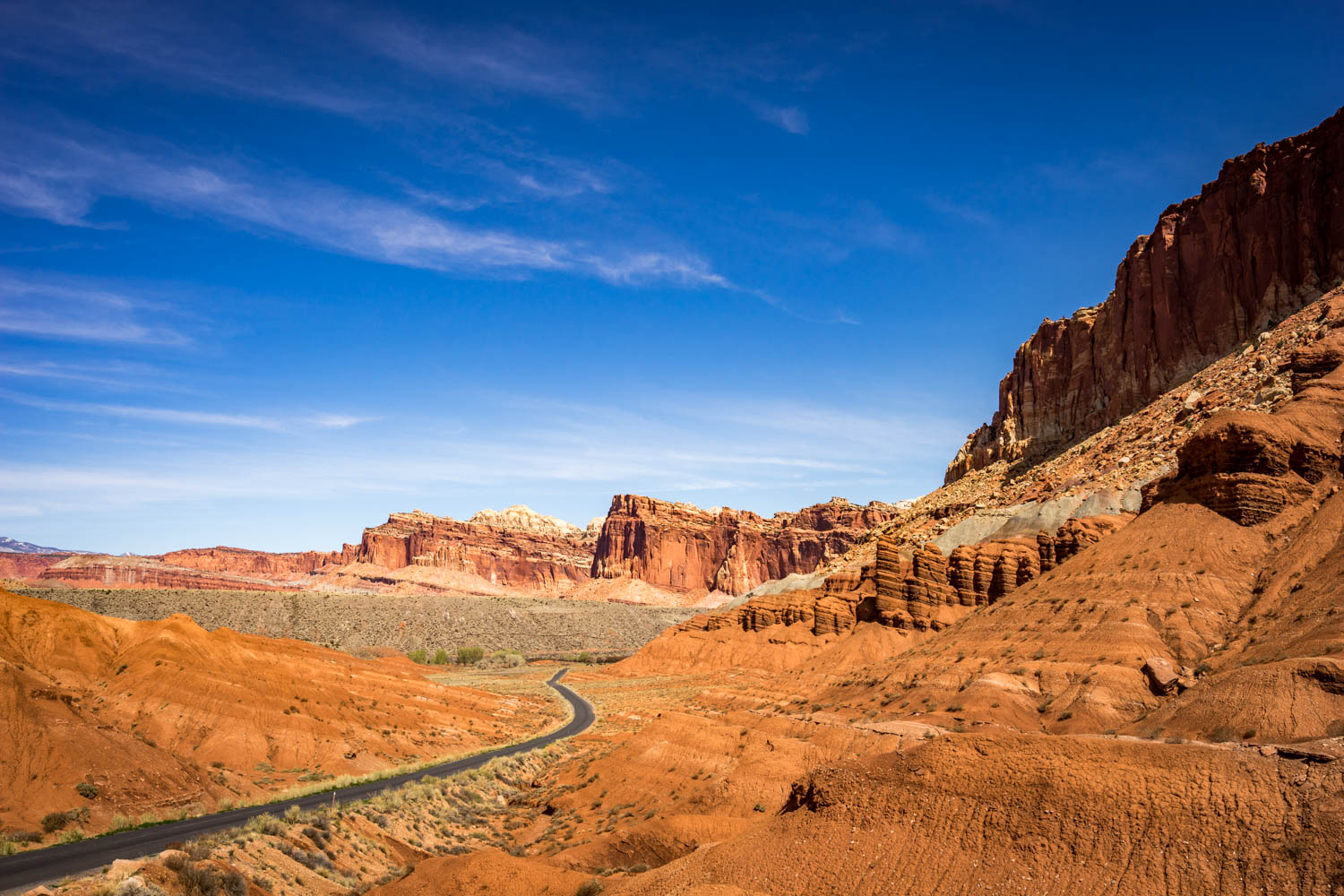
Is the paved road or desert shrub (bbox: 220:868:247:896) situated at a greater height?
desert shrub (bbox: 220:868:247:896)

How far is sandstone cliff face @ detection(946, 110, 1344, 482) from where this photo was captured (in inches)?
2589

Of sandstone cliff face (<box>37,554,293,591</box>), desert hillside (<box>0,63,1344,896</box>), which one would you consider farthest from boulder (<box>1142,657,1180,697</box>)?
sandstone cliff face (<box>37,554,293,591</box>)

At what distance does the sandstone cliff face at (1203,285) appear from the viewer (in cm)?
6575

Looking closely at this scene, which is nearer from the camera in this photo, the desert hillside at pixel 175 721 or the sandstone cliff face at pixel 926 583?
the desert hillside at pixel 175 721

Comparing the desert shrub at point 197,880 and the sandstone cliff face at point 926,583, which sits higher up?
the sandstone cliff face at point 926,583

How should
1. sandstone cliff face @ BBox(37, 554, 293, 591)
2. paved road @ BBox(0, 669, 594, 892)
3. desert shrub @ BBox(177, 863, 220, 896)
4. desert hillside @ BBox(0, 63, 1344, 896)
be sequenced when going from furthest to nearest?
1. sandstone cliff face @ BBox(37, 554, 293, 591)
2. paved road @ BBox(0, 669, 594, 892)
3. desert shrub @ BBox(177, 863, 220, 896)
4. desert hillside @ BBox(0, 63, 1344, 896)

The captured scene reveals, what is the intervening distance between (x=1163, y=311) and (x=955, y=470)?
45.0 metres

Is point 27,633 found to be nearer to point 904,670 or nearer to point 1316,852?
point 904,670

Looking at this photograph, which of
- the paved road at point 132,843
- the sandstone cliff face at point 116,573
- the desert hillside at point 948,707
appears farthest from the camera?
the sandstone cliff face at point 116,573

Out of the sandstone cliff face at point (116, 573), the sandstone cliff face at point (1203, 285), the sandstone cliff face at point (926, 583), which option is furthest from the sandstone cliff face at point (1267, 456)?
the sandstone cliff face at point (116, 573)

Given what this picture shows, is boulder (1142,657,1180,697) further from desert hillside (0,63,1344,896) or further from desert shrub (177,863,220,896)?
desert shrub (177,863,220,896)

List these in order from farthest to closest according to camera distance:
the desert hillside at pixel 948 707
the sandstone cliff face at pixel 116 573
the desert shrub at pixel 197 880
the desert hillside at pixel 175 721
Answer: the sandstone cliff face at pixel 116 573
the desert hillside at pixel 175 721
the desert shrub at pixel 197 880
the desert hillside at pixel 948 707

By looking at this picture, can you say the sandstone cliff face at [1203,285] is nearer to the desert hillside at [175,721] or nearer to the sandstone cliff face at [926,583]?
the sandstone cliff face at [926,583]

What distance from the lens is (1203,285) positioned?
246 feet
